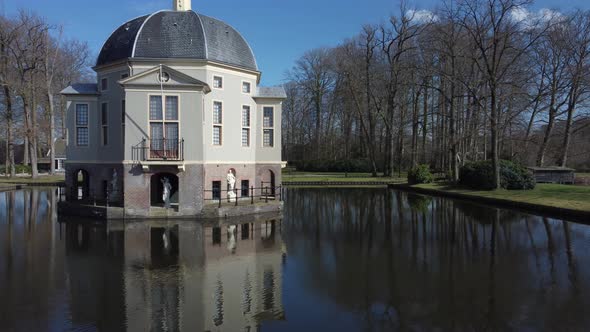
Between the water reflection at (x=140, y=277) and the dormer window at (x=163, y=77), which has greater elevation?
the dormer window at (x=163, y=77)

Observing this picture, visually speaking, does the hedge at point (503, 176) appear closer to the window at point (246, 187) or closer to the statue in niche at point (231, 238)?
the window at point (246, 187)

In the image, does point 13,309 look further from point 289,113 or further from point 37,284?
point 289,113

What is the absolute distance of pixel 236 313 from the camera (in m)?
7.60

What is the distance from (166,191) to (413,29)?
1387 inches

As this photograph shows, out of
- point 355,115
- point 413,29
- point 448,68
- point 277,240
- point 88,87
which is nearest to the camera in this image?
point 277,240

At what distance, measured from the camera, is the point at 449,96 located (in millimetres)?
43000

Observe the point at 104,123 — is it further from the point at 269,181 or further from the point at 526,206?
the point at 526,206

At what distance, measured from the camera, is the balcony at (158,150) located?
18516 mm

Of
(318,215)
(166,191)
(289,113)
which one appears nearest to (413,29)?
(289,113)

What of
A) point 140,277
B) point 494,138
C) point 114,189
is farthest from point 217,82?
point 494,138

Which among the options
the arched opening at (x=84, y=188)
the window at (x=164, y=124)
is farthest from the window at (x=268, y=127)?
the arched opening at (x=84, y=188)

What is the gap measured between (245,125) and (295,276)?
13.5 metres

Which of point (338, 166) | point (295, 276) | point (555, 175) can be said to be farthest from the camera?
point (338, 166)

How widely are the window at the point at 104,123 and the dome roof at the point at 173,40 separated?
87.1 inches
